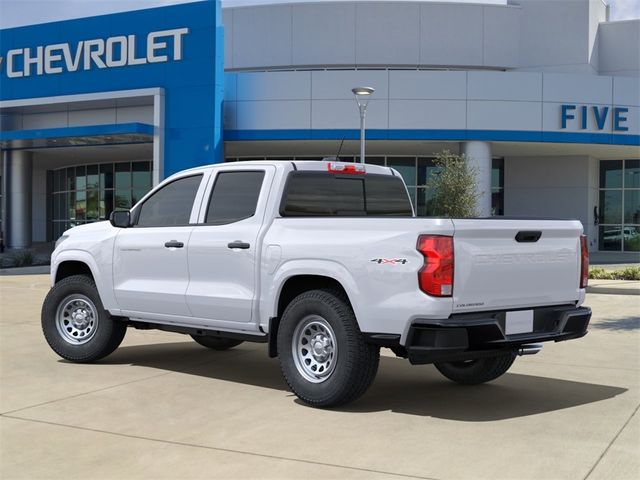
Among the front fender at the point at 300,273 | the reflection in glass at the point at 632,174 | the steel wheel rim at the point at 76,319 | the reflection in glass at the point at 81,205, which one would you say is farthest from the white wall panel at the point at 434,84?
the front fender at the point at 300,273

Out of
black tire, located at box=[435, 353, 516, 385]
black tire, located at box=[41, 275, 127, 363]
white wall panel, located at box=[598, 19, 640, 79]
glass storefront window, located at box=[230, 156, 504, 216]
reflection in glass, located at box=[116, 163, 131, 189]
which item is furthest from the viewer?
white wall panel, located at box=[598, 19, 640, 79]

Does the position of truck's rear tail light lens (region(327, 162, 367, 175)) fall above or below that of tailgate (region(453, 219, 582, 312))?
above

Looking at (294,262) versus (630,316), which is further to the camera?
(630,316)

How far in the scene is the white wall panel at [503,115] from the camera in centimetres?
2792

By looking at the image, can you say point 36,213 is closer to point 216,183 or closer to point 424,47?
point 424,47

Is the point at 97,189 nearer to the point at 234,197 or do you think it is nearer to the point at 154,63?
the point at 154,63

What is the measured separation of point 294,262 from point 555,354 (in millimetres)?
4225

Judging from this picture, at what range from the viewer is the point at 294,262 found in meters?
6.47

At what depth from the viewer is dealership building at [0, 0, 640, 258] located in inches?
1095

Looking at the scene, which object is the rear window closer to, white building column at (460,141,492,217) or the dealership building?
the dealership building

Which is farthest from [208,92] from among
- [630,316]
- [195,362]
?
[195,362]

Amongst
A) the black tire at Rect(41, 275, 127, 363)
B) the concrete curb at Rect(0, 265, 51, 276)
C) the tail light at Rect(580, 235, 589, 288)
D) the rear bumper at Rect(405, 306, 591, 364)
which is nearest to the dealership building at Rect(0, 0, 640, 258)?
the concrete curb at Rect(0, 265, 51, 276)

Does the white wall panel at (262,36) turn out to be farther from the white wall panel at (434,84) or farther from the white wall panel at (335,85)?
the white wall panel at (434,84)

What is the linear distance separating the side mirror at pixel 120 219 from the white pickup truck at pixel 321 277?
2cm
